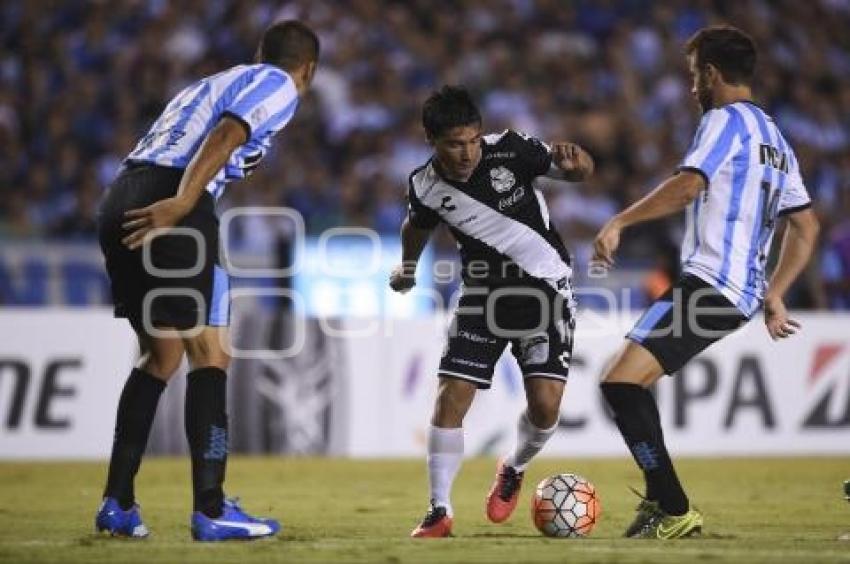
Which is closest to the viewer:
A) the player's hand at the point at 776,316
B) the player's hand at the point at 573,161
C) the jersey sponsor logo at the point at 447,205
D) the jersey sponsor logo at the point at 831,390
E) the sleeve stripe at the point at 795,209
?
the player's hand at the point at 776,316

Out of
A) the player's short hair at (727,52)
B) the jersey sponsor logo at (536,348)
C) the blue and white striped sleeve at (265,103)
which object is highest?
the player's short hair at (727,52)

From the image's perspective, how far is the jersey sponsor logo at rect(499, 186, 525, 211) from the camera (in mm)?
7906

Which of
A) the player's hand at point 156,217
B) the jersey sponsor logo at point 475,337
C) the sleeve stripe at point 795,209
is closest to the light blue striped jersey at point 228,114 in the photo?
the player's hand at point 156,217

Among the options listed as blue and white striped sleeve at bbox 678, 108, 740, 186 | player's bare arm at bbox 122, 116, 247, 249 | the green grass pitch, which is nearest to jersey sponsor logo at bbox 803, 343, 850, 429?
the green grass pitch

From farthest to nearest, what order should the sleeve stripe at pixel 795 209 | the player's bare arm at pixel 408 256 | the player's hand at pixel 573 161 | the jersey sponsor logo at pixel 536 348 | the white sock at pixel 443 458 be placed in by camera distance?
the player's bare arm at pixel 408 256, the jersey sponsor logo at pixel 536 348, the player's hand at pixel 573 161, the white sock at pixel 443 458, the sleeve stripe at pixel 795 209

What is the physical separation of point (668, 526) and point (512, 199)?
73.8 inches

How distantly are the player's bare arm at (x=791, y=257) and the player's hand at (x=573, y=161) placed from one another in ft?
3.37

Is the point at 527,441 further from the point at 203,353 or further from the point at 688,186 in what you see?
the point at 203,353

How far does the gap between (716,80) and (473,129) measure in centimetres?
118

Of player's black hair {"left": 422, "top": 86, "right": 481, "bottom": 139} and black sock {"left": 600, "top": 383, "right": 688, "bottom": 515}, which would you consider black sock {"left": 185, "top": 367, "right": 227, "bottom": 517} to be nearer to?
player's black hair {"left": 422, "top": 86, "right": 481, "bottom": 139}

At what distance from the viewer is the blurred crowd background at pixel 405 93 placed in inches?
615

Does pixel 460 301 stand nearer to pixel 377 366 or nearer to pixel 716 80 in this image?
pixel 716 80

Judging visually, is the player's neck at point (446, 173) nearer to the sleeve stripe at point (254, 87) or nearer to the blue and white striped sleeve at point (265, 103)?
the blue and white striped sleeve at point (265, 103)

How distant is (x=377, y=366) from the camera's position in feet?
47.2
